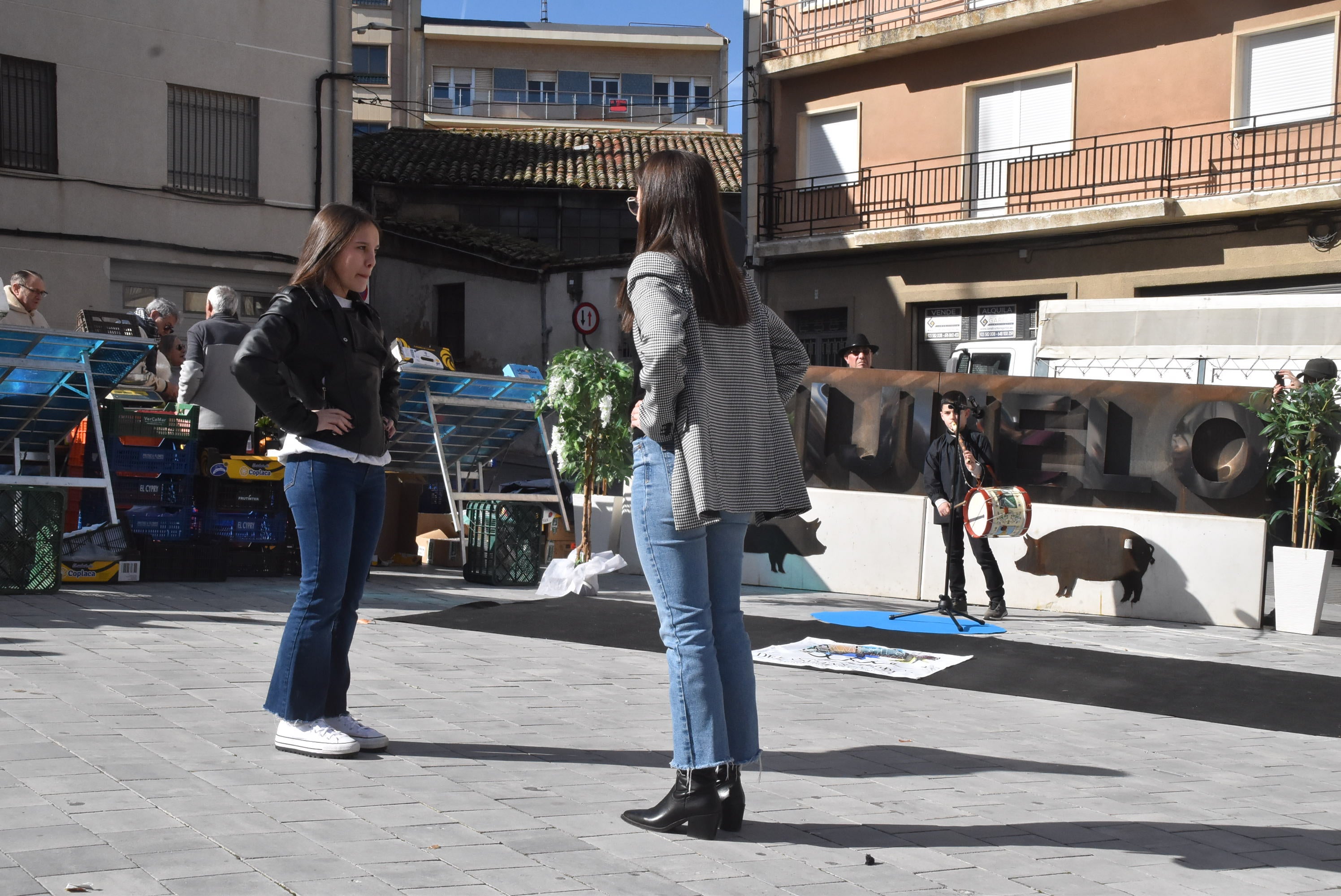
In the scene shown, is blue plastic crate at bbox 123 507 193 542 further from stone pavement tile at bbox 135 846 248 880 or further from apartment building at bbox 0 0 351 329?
apartment building at bbox 0 0 351 329

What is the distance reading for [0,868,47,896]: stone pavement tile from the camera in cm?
333

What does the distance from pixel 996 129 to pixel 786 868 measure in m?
21.1

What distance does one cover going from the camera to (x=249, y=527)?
10742 mm

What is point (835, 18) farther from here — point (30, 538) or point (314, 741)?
point (314, 741)

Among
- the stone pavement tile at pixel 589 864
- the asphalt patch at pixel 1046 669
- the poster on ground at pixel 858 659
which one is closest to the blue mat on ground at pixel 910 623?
the asphalt patch at pixel 1046 669

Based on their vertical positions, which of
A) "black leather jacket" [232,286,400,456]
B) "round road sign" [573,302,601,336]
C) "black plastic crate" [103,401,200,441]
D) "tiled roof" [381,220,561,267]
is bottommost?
"black plastic crate" [103,401,200,441]

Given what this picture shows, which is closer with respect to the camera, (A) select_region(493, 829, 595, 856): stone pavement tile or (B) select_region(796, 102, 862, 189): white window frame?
(A) select_region(493, 829, 595, 856): stone pavement tile

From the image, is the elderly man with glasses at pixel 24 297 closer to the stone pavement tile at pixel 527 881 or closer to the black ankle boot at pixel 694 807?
the black ankle boot at pixel 694 807

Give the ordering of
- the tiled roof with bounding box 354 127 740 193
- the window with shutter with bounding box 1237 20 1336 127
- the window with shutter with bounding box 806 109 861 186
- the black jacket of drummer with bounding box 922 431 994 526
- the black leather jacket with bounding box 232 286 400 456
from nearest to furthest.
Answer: the black leather jacket with bounding box 232 286 400 456, the black jacket of drummer with bounding box 922 431 994 526, the window with shutter with bounding box 1237 20 1336 127, the window with shutter with bounding box 806 109 861 186, the tiled roof with bounding box 354 127 740 193

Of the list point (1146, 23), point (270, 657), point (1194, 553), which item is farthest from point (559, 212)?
point (270, 657)

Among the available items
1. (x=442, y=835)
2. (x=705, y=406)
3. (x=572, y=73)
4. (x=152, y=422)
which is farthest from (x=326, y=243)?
(x=572, y=73)

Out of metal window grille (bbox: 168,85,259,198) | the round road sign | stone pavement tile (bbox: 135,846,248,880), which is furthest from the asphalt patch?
the round road sign

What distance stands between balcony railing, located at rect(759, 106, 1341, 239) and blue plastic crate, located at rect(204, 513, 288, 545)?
46.7 ft

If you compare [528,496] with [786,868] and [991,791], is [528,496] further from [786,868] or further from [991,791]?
[786,868]
